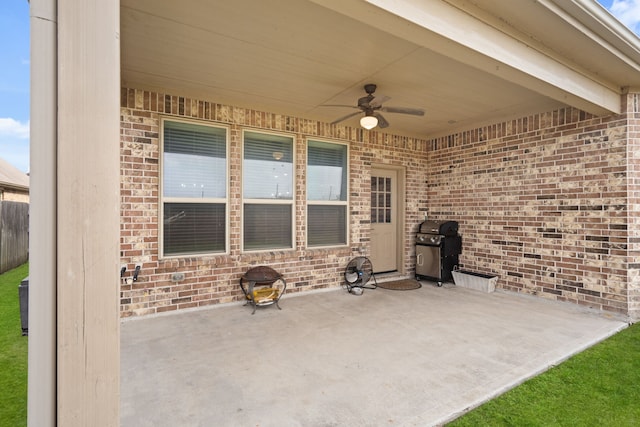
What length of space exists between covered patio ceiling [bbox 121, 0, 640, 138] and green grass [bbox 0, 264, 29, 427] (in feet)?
10.1

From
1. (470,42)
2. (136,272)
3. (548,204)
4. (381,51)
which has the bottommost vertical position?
(136,272)

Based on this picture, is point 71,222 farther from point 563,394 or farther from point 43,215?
point 563,394

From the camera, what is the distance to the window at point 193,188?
4.16 metres

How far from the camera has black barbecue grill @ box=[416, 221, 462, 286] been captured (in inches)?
225

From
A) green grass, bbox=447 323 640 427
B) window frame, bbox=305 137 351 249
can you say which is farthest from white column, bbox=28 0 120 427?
window frame, bbox=305 137 351 249

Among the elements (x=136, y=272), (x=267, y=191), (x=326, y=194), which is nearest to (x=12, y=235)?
(x=136, y=272)

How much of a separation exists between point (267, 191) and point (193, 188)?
1.11 meters

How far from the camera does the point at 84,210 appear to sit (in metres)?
1.18

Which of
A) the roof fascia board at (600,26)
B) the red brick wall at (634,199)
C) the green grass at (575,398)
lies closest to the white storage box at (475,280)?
the red brick wall at (634,199)

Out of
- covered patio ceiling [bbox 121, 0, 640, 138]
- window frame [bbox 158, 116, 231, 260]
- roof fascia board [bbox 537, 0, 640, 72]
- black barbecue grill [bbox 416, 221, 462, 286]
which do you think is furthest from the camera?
black barbecue grill [bbox 416, 221, 462, 286]

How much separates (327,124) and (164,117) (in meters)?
2.59

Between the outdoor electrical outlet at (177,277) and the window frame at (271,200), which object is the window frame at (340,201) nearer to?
the window frame at (271,200)

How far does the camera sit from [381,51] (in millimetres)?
3033

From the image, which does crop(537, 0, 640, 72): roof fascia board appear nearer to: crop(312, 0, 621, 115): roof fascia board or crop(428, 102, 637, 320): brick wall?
crop(312, 0, 621, 115): roof fascia board
